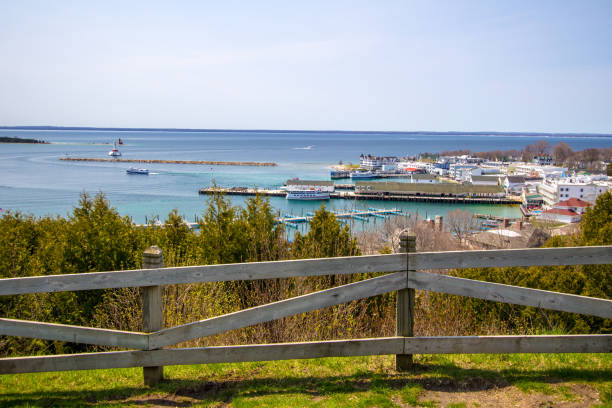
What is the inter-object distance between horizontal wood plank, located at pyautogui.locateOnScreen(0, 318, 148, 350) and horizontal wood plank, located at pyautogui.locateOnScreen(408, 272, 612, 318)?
8.26 feet

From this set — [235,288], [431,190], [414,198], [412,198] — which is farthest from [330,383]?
[431,190]

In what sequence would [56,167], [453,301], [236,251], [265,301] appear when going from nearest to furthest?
[265,301] → [453,301] → [236,251] → [56,167]

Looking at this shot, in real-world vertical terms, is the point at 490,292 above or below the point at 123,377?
above

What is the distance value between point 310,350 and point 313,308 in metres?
0.42

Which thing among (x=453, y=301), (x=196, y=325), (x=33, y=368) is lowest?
(x=453, y=301)

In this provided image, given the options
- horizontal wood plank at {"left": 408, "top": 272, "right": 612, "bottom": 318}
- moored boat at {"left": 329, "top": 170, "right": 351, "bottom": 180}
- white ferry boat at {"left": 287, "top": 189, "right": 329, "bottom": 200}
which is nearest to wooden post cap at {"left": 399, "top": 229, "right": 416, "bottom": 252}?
horizontal wood plank at {"left": 408, "top": 272, "right": 612, "bottom": 318}

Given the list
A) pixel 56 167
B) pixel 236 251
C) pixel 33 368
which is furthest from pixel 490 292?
pixel 56 167

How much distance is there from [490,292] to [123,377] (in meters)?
3.61

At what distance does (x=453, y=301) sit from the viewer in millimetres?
7562

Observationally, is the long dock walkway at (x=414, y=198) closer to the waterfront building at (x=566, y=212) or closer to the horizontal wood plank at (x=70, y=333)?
the waterfront building at (x=566, y=212)

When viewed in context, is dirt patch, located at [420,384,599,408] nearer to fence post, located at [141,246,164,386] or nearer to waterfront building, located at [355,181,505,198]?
fence post, located at [141,246,164,386]

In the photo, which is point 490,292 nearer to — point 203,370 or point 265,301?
point 203,370

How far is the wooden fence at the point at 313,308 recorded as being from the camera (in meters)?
3.91

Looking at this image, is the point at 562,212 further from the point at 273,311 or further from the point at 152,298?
the point at 152,298
